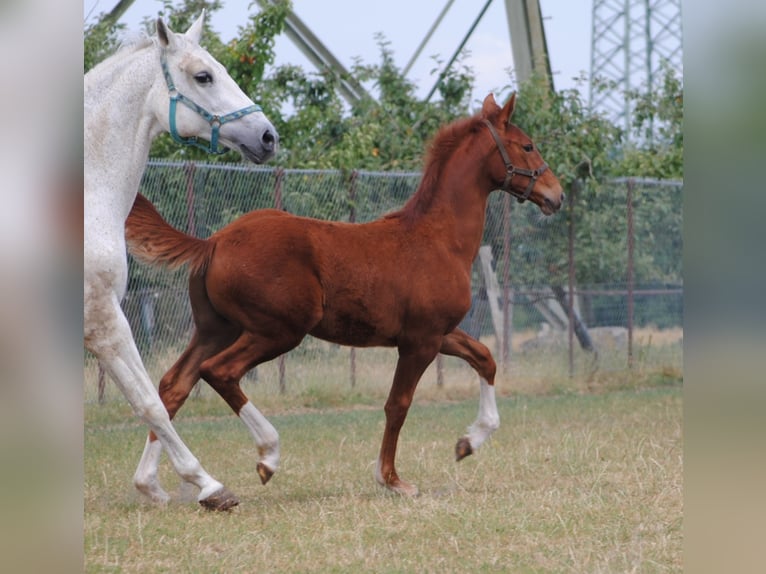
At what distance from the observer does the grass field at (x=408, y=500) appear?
14.5 feet

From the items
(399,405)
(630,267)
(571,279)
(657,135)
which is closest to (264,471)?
(399,405)

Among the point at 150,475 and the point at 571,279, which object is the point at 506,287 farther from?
the point at 150,475

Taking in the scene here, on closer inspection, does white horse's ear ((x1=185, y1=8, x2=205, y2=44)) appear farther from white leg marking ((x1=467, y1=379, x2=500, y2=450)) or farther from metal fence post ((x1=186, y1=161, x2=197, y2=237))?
metal fence post ((x1=186, y1=161, x2=197, y2=237))

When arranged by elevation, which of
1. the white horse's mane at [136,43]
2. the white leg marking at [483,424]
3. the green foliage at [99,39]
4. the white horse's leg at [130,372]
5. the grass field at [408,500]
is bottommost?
the grass field at [408,500]

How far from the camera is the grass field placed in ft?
14.5

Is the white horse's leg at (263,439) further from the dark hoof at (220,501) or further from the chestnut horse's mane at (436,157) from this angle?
the chestnut horse's mane at (436,157)

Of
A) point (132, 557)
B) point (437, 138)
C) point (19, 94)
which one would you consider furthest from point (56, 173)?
point (437, 138)

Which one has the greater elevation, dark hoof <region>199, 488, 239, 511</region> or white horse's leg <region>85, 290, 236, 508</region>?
white horse's leg <region>85, 290, 236, 508</region>

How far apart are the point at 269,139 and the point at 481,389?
210 centimetres

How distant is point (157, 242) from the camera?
5.71m

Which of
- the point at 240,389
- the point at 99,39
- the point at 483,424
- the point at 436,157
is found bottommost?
the point at 483,424

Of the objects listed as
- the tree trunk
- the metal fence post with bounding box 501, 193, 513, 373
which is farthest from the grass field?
the tree trunk

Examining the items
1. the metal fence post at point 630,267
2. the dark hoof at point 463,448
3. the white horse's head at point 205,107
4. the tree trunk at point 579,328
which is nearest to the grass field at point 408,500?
the dark hoof at point 463,448

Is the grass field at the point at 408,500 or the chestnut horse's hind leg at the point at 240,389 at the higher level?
the chestnut horse's hind leg at the point at 240,389
